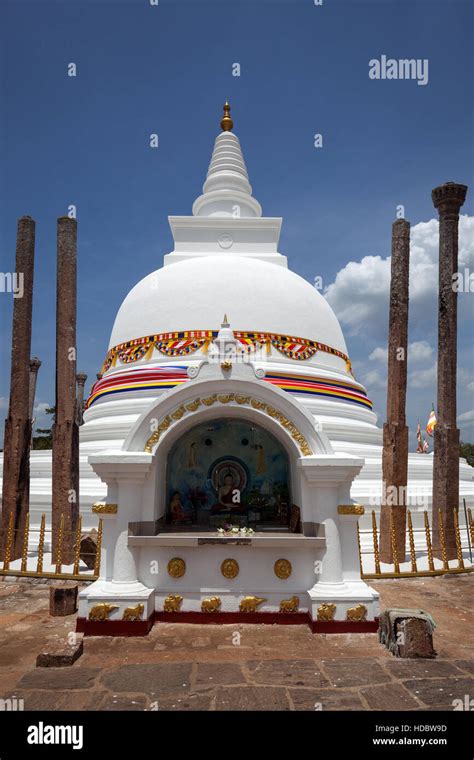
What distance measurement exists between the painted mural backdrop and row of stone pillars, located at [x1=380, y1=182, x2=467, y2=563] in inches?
136

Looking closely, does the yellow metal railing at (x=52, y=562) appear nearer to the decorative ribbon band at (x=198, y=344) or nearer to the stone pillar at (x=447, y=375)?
the stone pillar at (x=447, y=375)

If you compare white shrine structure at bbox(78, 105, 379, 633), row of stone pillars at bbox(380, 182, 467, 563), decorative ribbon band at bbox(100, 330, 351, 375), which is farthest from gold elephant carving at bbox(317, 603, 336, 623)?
decorative ribbon band at bbox(100, 330, 351, 375)

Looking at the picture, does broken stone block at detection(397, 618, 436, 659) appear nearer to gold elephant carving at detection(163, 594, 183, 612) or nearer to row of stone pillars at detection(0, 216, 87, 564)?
gold elephant carving at detection(163, 594, 183, 612)

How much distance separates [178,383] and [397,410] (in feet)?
24.3

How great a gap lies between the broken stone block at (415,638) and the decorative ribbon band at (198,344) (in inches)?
456

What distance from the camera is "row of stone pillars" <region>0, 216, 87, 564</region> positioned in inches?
438

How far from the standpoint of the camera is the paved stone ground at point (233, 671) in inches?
187

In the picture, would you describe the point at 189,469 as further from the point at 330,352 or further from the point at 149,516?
the point at 330,352

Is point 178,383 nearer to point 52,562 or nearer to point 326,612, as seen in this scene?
point 52,562

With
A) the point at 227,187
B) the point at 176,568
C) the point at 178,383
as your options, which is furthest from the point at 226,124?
the point at 176,568

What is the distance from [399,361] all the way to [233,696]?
8.83m

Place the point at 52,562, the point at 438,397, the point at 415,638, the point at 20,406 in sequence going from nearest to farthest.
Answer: the point at 415,638
the point at 52,562
the point at 20,406
the point at 438,397

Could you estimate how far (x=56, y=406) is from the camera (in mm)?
11188

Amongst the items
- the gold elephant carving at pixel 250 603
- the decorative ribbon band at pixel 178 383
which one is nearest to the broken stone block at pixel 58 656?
the gold elephant carving at pixel 250 603
